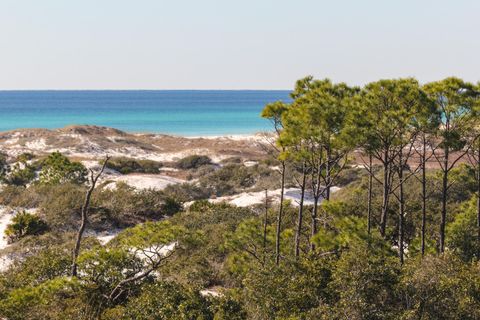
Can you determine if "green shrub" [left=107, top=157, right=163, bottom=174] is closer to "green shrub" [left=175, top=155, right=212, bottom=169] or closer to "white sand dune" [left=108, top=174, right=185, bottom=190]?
"green shrub" [left=175, top=155, right=212, bottom=169]

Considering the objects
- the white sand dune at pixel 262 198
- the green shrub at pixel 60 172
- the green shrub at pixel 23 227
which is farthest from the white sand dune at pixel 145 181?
the green shrub at pixel 23 227

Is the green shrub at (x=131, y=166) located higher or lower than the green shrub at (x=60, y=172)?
lower

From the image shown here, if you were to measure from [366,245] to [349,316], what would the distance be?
2.93 meters

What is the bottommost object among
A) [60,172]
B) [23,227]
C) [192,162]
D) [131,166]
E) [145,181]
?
[192,162]

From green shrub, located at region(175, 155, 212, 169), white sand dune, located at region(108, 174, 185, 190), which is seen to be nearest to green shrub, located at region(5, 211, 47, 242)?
white sand dune, located at region(108, 174, 185, 190)

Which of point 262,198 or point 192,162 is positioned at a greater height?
point 262,198

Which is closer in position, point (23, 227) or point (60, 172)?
point (23, 227)

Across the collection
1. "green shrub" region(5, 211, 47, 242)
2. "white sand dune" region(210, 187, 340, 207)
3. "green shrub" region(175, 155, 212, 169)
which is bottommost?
"green shrub" region(175, 155, 212, 169)

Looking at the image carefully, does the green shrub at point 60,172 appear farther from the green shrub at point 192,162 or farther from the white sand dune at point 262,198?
the green shrub at point 192,162

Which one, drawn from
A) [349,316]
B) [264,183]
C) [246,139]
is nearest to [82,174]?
[264,183]

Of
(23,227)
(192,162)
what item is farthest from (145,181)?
(192,162)

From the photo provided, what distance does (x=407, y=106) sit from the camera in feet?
50.1

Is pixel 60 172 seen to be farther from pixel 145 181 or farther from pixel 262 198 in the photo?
pixel 262 198

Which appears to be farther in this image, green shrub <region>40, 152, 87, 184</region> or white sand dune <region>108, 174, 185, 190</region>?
white sand dune <region>108, 174, 185, 190</region>
